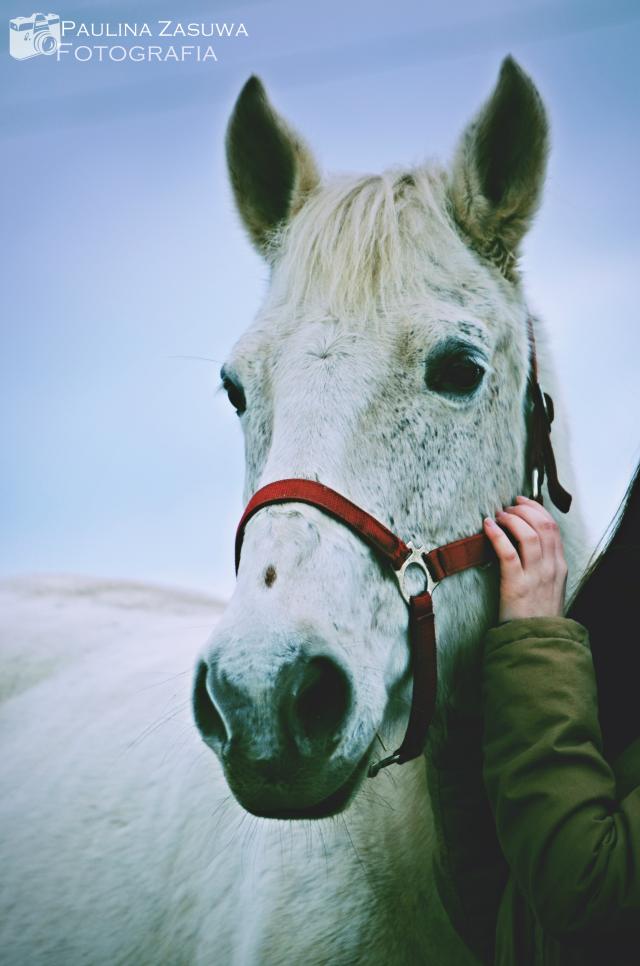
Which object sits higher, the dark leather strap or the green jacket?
the dark leather strap

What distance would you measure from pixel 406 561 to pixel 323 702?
374 millimetres

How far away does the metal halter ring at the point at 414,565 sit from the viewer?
1.60 metres

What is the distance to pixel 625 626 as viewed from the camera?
1611 millimetres

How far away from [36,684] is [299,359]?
9.38 feet

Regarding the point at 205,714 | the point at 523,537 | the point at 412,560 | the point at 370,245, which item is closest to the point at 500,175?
the point at 370,245

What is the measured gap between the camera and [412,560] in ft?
5.33

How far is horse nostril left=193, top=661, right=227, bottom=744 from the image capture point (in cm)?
144

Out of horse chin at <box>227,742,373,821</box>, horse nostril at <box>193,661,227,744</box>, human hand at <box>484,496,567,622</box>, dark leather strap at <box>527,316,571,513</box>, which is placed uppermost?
dark leather strap at <box>527,316,571,513</box>

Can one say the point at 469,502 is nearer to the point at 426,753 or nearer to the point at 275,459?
the point at 275,459

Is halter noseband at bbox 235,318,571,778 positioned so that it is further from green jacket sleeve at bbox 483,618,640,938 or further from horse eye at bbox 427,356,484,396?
horse eye at bbox 427,356,484,396

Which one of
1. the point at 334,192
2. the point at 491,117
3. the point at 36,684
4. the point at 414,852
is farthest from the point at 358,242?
the point at 36,684

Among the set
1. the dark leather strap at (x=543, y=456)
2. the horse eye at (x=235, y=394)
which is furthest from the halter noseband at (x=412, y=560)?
the horse eye at (x=235, y=394)

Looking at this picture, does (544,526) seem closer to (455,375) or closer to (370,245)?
(455,375)

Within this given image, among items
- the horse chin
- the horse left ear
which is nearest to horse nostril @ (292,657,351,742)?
the horse chin
